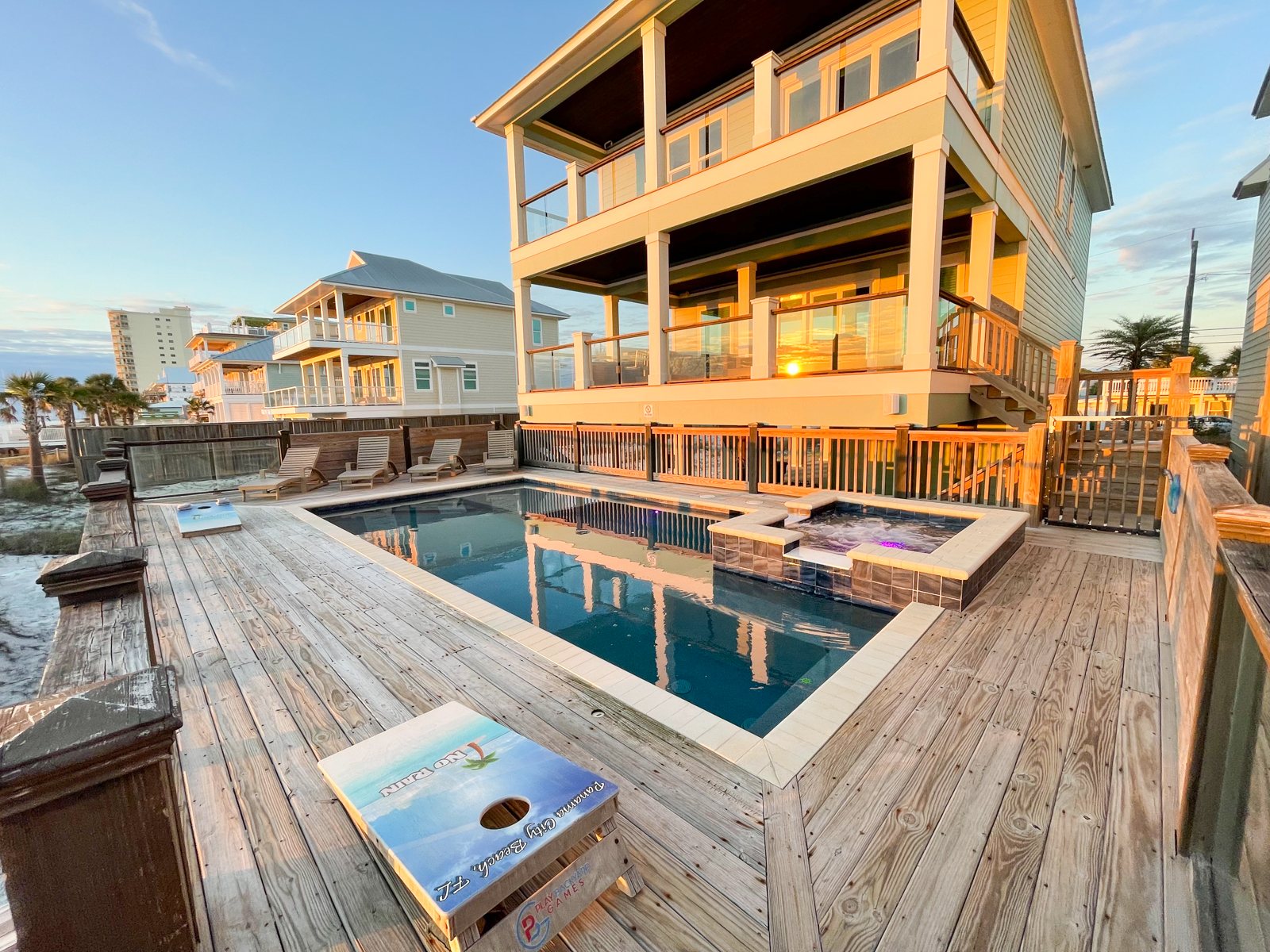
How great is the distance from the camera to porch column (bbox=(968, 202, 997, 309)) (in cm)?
849

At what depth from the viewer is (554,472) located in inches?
469

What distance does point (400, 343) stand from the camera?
22703mm

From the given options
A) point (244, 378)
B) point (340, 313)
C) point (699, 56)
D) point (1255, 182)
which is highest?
point (699, 56)

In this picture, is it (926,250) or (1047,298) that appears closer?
(926,250)

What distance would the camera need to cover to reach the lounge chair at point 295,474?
980cm

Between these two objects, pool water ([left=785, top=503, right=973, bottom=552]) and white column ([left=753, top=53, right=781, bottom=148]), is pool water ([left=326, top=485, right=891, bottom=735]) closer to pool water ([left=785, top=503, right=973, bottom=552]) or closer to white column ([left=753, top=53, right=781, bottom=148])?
pool water ([left=785, top=503, right=973, bottom=552])

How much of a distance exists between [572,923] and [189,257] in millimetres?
67903

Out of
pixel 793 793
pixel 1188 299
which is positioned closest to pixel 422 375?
pixel 793 793

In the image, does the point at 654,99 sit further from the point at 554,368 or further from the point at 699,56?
the point at 554,368

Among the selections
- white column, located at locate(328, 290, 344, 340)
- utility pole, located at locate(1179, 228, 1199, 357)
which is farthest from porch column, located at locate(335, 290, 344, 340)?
utility pole, located at locate(1179, 228, 1199, 357)

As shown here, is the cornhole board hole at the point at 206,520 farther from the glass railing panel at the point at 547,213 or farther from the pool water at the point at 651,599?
the glass railing panel at the point at 547,213

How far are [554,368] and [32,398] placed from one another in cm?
2710

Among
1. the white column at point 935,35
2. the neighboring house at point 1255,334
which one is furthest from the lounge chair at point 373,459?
the neighboring house at point 1255,334

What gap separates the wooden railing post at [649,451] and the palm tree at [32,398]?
27.0 meters
